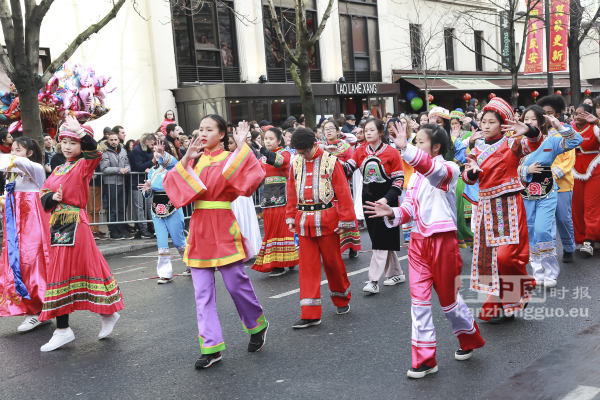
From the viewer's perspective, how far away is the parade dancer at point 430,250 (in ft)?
13.8

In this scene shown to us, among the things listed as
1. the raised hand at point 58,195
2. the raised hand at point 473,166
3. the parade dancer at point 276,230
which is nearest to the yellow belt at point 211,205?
the raised hand at point 58,195

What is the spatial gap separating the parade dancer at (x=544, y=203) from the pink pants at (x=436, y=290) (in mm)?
2366

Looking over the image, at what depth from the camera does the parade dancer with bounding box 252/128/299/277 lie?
7.93 metres

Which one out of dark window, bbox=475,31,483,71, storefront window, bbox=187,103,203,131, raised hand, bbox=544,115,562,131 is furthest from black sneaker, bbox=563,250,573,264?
dark window, bbox=475,31,483,71

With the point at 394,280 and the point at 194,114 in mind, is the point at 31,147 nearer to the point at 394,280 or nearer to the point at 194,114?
the point at 394,280

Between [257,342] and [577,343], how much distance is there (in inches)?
96.1

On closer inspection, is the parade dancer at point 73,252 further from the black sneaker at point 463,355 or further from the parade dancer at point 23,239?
the black sneaker at point 463,355

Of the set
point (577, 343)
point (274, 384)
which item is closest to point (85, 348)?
point (274, 384)

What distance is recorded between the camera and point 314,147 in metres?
5.92

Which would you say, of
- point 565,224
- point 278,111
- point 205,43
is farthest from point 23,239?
point 278,111

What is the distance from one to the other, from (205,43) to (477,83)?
47.7ft

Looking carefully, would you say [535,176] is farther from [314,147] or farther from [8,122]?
[8,122]

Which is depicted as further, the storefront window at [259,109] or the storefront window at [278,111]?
the storefront window at [278,111]

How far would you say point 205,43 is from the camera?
20.1 m
